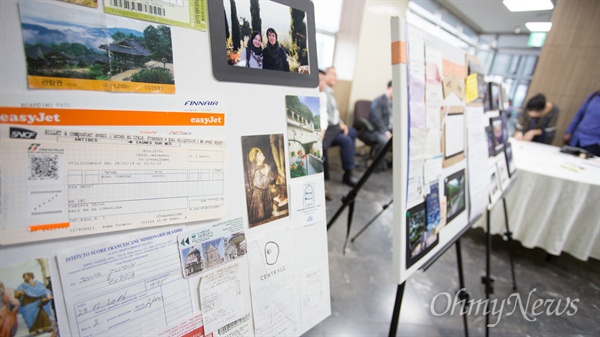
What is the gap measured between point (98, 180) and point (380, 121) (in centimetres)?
324

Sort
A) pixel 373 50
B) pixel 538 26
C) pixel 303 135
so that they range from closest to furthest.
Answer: pixel 303 135, pixel 538 26, pixel 373 50

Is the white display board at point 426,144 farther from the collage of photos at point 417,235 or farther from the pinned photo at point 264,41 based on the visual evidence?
the pinned photo at point 264,41

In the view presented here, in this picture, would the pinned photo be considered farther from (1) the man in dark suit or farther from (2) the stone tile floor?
(1) the man in dark suit

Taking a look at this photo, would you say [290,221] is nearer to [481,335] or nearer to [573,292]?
[481,335]

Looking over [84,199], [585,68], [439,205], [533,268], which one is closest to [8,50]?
[84,199]

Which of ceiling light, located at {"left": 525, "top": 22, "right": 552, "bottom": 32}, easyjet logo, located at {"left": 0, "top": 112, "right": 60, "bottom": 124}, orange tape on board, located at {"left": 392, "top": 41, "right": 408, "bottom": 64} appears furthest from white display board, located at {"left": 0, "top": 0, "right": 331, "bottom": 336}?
ceiling light, located at {"left": 525, "top": 22, "right": 552, "bottom": 32}

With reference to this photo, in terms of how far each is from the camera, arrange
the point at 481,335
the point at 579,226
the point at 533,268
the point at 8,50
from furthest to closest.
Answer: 1. the point at 533,268
2. the point at 579,226
3. the point at 481,335
4. the point at 8,50

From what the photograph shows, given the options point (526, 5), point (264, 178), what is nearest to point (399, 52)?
point (264, 178)

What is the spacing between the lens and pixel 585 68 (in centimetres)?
223

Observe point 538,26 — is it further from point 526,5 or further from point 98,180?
point 98,180

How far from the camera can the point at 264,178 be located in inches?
20.1

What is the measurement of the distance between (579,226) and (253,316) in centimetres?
212

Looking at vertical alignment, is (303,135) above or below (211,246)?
above

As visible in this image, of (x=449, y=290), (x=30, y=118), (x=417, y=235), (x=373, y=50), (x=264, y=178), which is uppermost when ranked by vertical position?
(x=373, y=50)
